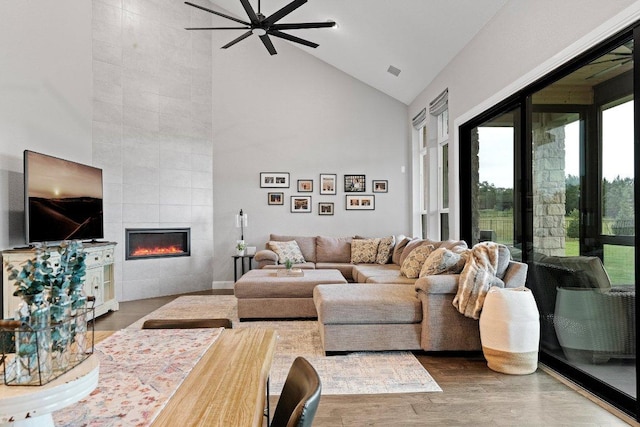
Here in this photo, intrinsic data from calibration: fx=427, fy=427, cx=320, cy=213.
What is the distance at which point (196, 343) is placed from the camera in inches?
61.2

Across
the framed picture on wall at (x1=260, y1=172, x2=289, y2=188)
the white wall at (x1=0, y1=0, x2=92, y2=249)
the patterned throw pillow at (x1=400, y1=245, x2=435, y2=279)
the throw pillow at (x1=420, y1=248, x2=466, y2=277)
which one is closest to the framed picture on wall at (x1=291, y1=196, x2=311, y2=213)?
the framed picture on wall at (x1=260, y1=172, x2=289, y2=188)

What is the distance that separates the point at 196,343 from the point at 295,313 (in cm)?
326

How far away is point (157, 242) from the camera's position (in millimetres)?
6676

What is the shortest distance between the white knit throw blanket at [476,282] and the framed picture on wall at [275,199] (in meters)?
4.31

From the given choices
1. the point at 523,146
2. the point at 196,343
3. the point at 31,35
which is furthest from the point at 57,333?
the point at 31,35

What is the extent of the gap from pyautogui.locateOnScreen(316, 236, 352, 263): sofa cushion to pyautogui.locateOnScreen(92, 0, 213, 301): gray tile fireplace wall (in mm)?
1875

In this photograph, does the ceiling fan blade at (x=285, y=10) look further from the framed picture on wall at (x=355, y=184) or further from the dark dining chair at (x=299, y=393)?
the framed picture on wall at (x=355, y=184)

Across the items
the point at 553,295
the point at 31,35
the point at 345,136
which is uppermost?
the point at 31,35

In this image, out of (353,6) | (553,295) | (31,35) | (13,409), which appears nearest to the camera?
(13,409)

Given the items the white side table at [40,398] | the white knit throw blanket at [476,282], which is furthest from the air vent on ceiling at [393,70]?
the white side table at [40,398]

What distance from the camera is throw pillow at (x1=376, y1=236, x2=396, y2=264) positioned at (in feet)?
21.5

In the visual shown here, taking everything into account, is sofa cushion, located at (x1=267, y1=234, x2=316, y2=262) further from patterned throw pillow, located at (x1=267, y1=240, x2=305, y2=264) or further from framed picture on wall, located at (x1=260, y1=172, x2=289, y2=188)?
framed picture on wall, located at (x1=260, y1=172, x2=289, y2=188)

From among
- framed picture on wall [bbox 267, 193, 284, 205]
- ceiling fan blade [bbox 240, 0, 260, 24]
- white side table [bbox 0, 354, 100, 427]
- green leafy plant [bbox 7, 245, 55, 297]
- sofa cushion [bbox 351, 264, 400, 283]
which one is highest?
ceiling fan blade [bbox 240, 0, 260, 24]

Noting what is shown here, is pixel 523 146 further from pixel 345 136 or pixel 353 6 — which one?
pixel 345 136
